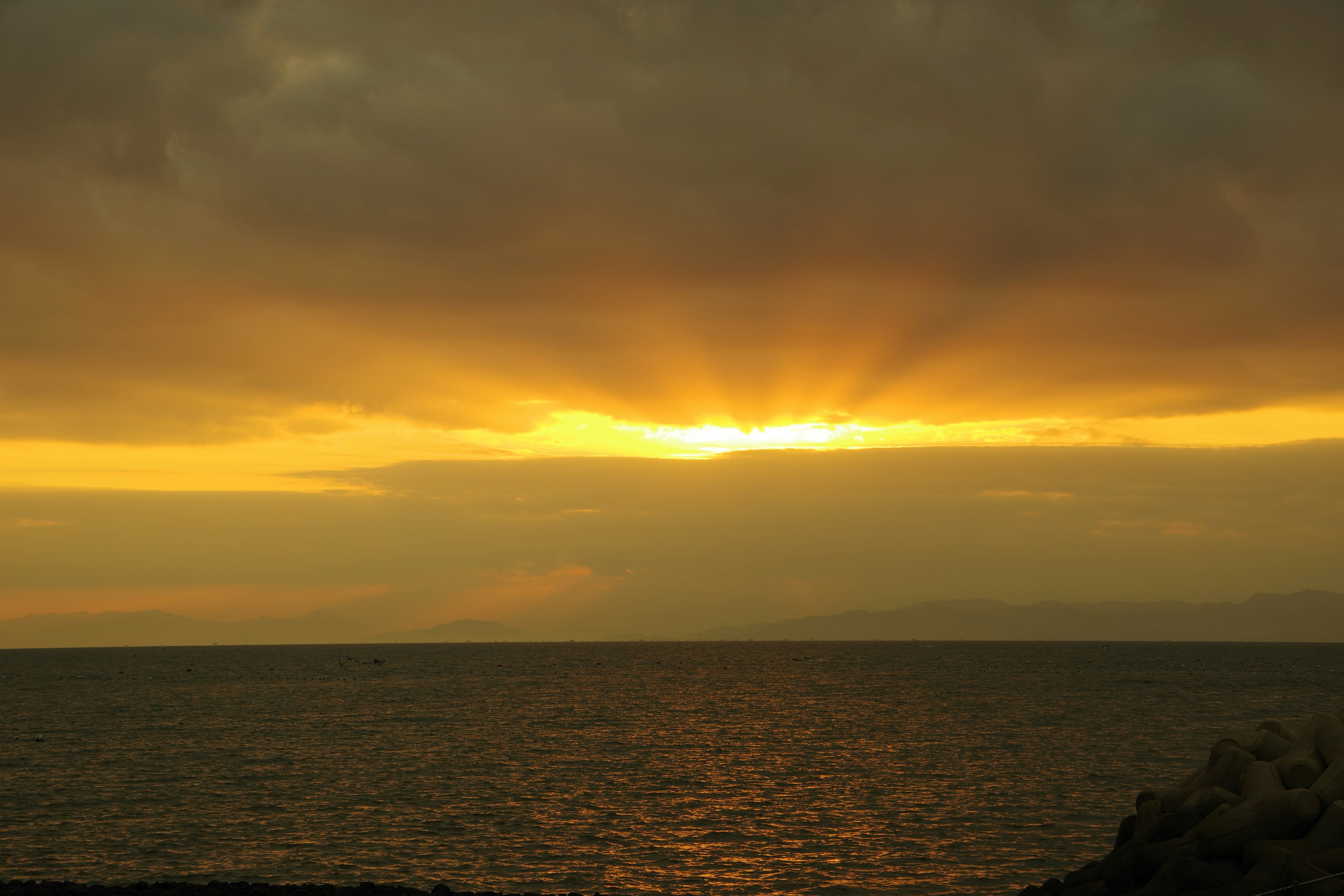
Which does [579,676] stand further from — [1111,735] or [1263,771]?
[1263,771]

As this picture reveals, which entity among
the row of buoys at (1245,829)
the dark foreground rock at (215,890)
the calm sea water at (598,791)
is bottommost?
the calm sea water at (598,791)

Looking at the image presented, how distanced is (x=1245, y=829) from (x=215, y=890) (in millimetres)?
23663

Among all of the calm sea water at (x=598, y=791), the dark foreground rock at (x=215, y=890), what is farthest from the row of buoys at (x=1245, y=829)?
the dark foreground rock at (x=215, y=890)

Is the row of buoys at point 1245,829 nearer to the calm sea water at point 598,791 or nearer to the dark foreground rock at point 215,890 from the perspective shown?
the calm sea water at point 598,791

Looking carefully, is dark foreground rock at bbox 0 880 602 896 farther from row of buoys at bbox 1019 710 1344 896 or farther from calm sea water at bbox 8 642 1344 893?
row of buoys at bbox 1019 710 1344 896

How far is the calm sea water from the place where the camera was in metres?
33.9

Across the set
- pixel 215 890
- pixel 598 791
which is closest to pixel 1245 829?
pixel 215 890

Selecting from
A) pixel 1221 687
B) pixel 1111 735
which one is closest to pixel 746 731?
pixel 1111 735

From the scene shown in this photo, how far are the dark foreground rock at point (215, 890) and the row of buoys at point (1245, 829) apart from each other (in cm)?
1534

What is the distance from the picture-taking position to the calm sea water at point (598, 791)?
111 ft

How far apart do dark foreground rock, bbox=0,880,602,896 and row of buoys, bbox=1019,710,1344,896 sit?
50.3 ft

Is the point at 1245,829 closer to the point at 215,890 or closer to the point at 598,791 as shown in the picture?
the point at 215,890

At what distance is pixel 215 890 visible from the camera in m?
26.1

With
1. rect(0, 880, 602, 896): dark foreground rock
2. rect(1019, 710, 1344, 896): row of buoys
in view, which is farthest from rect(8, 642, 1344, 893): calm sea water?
rect(1019, 710, 1344, 896): row of buoys
